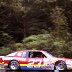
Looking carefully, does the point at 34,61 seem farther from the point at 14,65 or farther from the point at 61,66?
the point at 61,66

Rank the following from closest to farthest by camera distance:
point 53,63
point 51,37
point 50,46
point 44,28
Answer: point 53,63
point 50,46
point 51,37
point 44,28

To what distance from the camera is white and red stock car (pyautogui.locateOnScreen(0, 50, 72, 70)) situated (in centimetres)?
1781

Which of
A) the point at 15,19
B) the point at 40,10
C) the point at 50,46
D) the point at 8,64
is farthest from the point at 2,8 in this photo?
the point at 8,64

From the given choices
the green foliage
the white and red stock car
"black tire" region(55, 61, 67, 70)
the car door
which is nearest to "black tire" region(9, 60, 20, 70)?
the white and red stock car

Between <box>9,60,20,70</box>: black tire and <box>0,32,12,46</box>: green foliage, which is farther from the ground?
<box>9,60,20,70</box>: black tire

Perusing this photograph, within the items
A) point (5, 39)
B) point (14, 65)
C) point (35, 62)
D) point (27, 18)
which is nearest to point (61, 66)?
point (35, 62)

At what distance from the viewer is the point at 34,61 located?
18141 mm

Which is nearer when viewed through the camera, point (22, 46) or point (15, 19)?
point (22, 46)

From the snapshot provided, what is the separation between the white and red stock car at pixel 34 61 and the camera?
17.8 meters

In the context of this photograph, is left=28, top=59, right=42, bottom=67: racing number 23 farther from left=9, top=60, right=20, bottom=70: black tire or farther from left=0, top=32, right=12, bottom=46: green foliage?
left=0, top=32, right=12, bottom=46: green foliage

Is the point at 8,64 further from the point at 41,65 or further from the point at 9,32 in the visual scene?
the point at 9,32

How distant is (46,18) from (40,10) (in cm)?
125

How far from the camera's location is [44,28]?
130 feet

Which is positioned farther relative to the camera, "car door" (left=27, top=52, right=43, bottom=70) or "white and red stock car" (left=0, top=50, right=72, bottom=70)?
"car door" (left=27, top=52, right=43, bottom=70)
